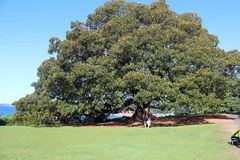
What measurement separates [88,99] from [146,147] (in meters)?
13.0

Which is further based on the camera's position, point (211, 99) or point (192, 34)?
point (192, 34)

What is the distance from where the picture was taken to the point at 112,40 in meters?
22.7

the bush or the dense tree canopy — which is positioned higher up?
the dense tree canopy

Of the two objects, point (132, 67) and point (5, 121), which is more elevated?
point (132, 67)

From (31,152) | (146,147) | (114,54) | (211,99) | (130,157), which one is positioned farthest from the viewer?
(114,54)

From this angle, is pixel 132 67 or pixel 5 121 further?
pixel 5 121

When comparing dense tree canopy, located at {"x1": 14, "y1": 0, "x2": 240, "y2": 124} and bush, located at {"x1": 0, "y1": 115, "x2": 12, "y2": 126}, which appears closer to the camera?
dense tree canopy, located at {"x1": 14, "y1": 0, "x2": 240, "y2": 124}

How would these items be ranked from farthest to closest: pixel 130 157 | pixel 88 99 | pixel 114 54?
pixel 88 99, pixel 114 54, pixel 130 157

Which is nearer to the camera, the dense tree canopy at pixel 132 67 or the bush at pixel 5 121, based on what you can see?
the dense tree canopy at pixel 132 67

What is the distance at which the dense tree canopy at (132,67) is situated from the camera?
20031mm

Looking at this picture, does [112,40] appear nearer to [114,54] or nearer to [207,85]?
[114,54]

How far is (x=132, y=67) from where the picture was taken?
21.2 meters

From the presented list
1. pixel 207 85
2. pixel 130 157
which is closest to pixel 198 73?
pixel 207 85

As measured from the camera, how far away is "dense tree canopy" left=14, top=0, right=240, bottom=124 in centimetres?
2003
